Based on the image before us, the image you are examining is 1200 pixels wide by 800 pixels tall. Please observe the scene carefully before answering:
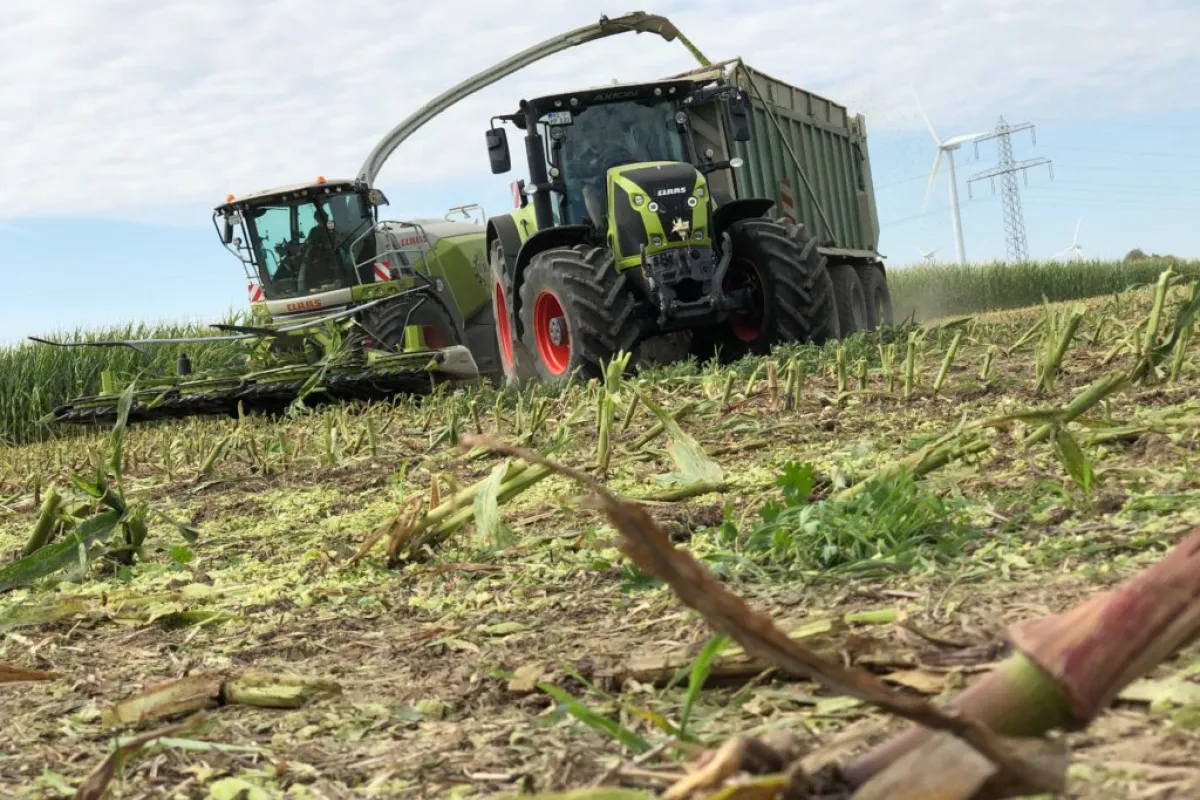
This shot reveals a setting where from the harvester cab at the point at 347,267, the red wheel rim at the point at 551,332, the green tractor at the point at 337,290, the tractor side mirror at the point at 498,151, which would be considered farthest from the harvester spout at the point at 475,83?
the red wheel rim at the point at 551,332

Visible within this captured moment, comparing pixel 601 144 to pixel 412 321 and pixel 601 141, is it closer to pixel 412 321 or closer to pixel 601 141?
pixel 601 141

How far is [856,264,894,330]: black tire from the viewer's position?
629 inches

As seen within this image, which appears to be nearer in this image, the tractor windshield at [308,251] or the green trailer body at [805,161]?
the green trailer body at [805,161]

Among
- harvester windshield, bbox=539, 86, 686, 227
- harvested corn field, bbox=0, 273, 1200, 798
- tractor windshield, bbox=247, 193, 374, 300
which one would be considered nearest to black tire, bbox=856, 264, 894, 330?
harvester windshield, bbox=539, 86, 686, 227

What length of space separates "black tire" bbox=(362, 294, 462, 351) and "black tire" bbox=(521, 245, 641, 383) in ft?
10.8

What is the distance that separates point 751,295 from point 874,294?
21.4ft

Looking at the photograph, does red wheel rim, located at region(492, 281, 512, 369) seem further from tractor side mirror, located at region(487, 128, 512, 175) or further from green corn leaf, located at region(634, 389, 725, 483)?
green corn leaf, located at region(634, 389, 725, 483)

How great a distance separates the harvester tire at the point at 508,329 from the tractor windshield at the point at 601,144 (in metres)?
0.99

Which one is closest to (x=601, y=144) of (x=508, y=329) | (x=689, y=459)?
(x=508, y=329)

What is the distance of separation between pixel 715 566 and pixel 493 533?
1.81 ft

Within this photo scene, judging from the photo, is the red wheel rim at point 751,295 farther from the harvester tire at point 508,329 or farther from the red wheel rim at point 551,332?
the harvester tire at point 508,329

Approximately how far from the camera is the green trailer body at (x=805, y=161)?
506 inches

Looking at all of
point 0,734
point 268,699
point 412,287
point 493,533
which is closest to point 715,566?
point 493,533

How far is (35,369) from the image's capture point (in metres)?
19.4
